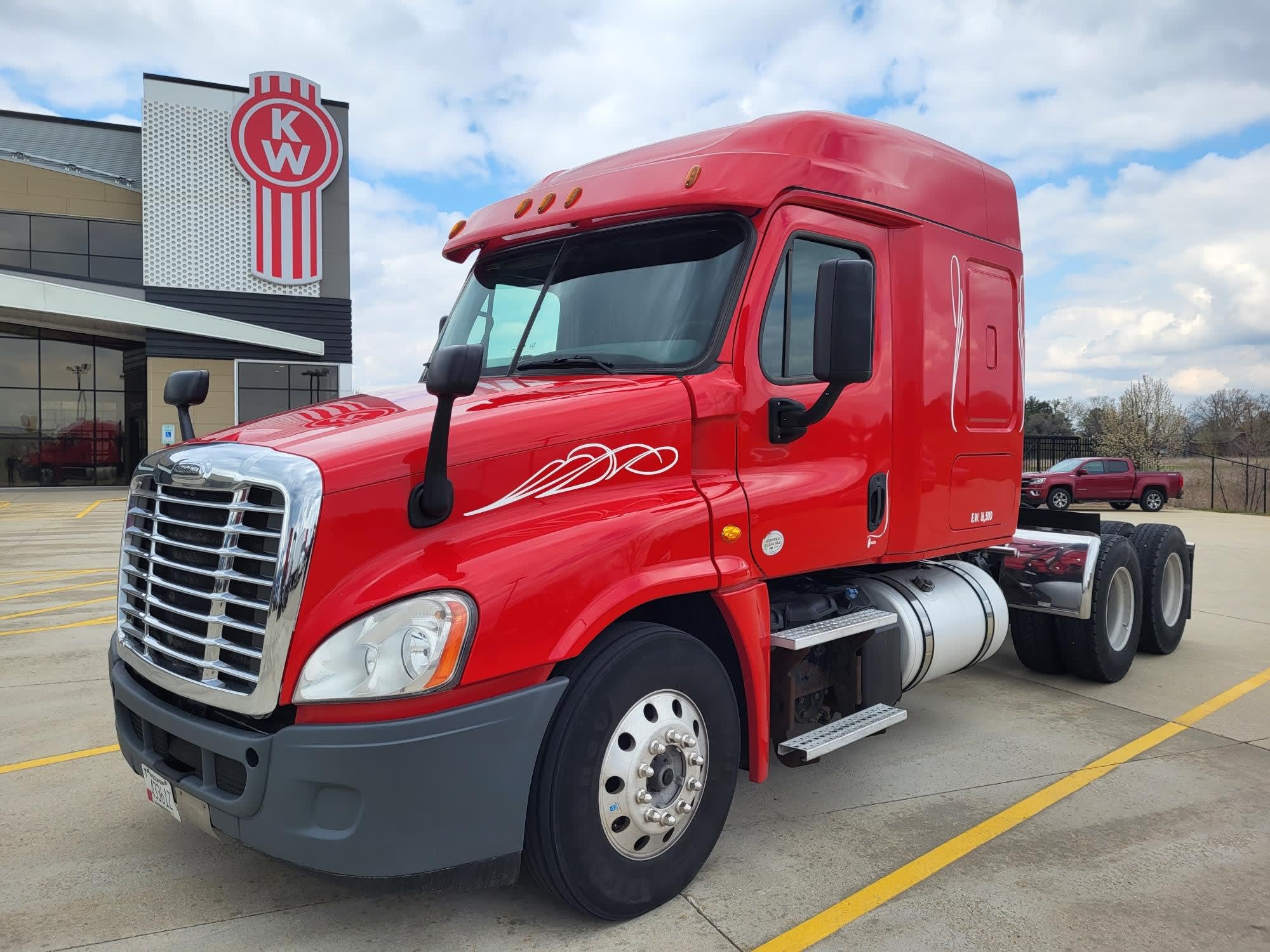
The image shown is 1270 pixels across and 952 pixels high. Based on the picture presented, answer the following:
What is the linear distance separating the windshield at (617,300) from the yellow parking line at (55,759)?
3086 mm

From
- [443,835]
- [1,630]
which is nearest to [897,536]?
[443,835]

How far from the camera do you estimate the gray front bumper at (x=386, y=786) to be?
2582 millimetres

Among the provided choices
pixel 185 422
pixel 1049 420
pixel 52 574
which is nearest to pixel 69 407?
pixel 52 574

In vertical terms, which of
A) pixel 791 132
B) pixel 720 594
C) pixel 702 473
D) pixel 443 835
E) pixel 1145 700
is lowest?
pixel 1145 700

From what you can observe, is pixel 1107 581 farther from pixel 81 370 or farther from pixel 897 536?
pixel 81 370

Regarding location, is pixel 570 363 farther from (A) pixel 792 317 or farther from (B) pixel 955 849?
(B) pixel 955 849

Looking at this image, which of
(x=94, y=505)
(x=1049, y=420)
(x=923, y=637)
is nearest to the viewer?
(x=923, y=637)

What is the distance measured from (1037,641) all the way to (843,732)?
10.6 feet

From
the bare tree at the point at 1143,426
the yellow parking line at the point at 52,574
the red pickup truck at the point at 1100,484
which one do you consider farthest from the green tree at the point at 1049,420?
the yellow parking line at the point at 52,574

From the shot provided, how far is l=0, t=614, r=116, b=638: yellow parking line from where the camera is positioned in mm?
7863

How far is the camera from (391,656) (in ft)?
8.58

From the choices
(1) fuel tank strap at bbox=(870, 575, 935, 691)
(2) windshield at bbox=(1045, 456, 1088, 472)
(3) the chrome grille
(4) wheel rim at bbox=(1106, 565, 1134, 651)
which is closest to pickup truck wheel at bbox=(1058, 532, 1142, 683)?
(4) wheel rim at bbox=(1106, 565, 1134, 651)

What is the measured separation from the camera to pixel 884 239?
439 centimetres

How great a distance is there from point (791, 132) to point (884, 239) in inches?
30.8
